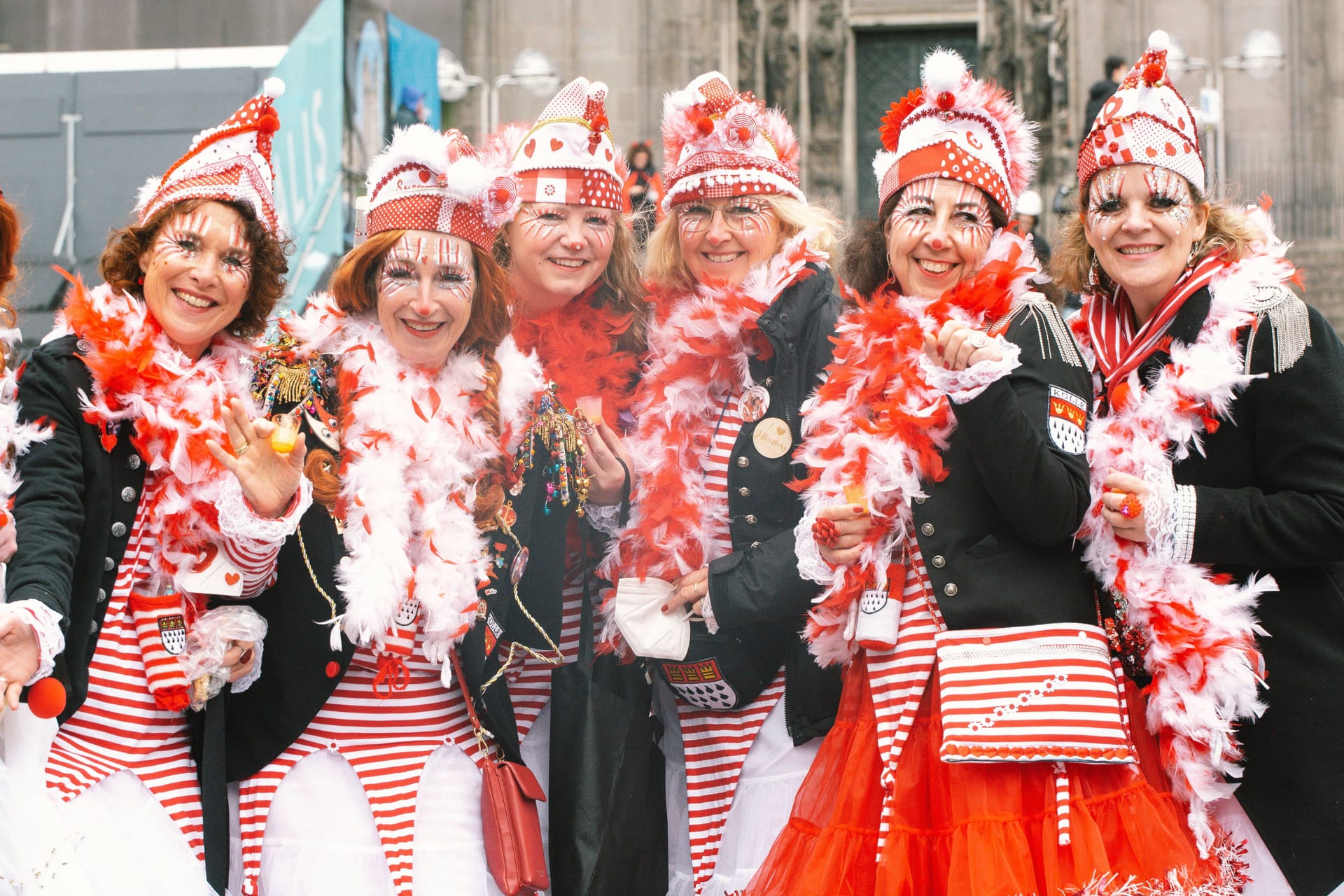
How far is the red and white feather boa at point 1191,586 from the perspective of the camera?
272cm

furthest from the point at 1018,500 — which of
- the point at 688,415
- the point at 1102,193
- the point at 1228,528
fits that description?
the point at 688,415

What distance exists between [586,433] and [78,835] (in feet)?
4.97

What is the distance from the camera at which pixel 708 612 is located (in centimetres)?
335

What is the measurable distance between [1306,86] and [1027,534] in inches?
379

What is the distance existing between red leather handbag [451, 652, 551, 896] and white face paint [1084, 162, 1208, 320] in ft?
5.74

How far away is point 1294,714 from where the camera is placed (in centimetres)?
274

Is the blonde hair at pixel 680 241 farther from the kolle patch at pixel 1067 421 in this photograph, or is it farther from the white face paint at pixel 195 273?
the white face paint at pixel 195 273

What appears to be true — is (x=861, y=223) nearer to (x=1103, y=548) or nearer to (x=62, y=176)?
(x=1103, y=548)

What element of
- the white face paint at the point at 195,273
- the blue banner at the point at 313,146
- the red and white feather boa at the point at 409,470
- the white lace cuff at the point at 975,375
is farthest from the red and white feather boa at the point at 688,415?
the blue banner at the point at 313,146

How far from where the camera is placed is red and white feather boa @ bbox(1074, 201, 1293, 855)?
2.72 meters

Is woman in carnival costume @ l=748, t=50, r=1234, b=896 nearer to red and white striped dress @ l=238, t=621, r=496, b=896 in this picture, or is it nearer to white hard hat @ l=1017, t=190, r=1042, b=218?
red and white striped dress @ l=238, t=621, r=496, b=896

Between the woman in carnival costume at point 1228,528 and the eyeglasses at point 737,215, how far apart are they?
1075 mm

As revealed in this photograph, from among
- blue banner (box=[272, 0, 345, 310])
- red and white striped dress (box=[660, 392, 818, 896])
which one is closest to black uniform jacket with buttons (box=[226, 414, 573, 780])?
red and white striped dress (box=[660, 392, 818, 896])

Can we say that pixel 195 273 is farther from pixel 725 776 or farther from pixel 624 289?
pixel 725 776
